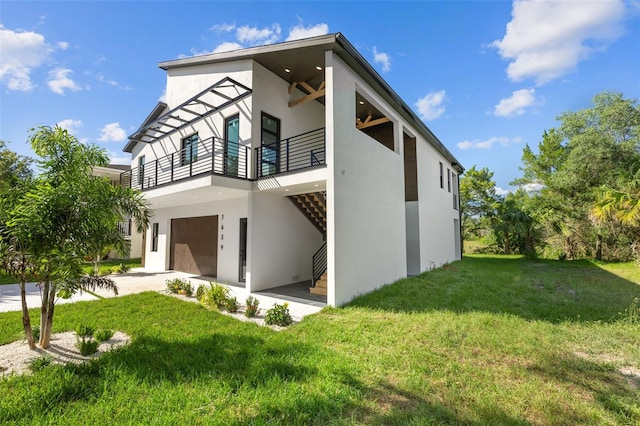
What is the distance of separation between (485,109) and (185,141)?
605 inches

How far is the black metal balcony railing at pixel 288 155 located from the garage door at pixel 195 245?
11.6ft

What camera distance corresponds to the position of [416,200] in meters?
12.5

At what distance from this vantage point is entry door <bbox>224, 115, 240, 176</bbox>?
30.6ft

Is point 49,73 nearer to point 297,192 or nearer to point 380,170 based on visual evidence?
point 297,192

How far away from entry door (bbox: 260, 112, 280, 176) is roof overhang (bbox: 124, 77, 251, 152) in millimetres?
1135

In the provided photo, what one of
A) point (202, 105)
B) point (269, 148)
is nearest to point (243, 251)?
point (269, 148)

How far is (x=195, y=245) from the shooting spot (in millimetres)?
12242

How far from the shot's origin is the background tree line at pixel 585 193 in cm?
1444

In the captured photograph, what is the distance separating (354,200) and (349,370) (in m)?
4.94

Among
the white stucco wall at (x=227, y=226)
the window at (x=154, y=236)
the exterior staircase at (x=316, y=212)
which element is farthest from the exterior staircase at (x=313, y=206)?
the window at (x=154, y=236)

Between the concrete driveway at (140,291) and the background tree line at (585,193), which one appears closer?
the concrete driveway at (140,291)

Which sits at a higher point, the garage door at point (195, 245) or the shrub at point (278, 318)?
the garage door at point (195, 245)

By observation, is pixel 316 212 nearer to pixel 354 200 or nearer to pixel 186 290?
pixel 354 200

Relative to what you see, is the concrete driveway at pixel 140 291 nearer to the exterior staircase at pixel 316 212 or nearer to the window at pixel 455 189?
the exterior staircase at pixel 316 212
